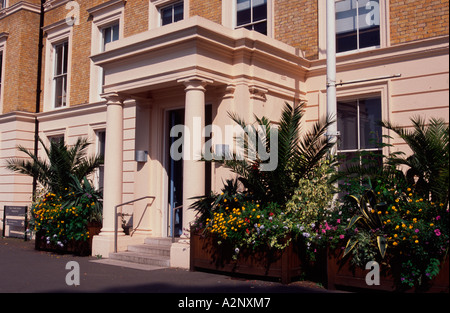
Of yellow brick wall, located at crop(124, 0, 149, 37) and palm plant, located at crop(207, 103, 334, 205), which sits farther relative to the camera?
yellow brick wall, located at crop(124, 0, 149, 37)

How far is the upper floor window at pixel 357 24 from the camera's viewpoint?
1113cm

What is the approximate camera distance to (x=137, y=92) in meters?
12.0

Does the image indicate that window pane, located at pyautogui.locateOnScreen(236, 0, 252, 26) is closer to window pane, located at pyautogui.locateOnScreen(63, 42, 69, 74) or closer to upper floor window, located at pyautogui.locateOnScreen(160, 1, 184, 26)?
upper floor window, located at pyautogui.locateOnScreen(160, 1, 184, 26)

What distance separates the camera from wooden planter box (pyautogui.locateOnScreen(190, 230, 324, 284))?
8586 millimetres

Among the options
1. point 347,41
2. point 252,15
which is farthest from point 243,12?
point 347,41

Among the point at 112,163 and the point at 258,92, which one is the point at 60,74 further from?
the point at 258,92

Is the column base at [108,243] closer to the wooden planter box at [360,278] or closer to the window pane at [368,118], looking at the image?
the wooden planter box at [360,278]

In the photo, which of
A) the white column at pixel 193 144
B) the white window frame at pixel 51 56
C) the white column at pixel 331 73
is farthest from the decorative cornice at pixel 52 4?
the white column at pixel 331 73

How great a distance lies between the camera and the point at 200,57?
33.2 feet

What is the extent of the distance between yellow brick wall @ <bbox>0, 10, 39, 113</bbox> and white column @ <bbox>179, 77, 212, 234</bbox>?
10.2 m

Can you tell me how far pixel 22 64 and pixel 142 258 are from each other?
34.7 feet

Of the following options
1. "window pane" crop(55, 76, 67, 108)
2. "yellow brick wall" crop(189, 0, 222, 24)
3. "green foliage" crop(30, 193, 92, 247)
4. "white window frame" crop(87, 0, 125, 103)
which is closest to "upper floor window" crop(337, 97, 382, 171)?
"yellow brick wall" crop(189, 0, 222, 24)

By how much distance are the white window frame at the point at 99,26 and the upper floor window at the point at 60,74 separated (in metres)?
1.93
